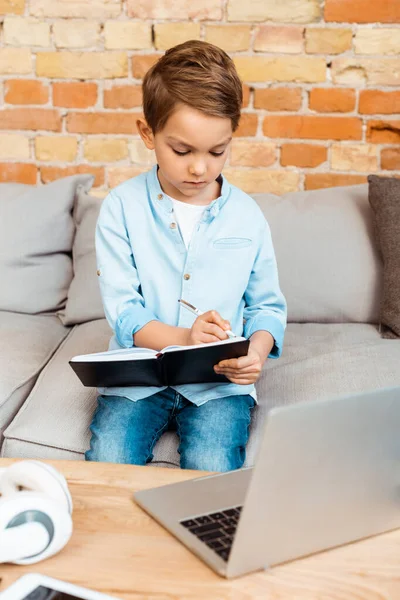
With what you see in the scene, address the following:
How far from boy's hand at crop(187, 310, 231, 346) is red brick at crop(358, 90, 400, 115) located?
1.33 meters

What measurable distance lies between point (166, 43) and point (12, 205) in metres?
0.74

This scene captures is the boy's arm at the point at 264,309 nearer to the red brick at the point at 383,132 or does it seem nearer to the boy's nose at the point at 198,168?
the boy's nose at the point at 198,168

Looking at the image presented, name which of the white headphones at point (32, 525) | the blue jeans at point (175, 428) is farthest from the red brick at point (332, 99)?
the white headphones at point (32, 525)

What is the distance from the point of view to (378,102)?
94.5 inches

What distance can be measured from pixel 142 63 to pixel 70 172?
1.44 ft

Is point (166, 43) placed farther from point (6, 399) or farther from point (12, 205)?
point (6, 399)

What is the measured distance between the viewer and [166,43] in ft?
7.95

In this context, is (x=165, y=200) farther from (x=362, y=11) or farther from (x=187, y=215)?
(x=362, y=11)

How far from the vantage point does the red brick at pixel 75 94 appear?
2475mm

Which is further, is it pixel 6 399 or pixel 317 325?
pixel 317 325

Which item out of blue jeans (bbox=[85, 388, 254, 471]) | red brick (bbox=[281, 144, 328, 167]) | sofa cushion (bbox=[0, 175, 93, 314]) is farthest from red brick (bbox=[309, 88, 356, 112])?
blue jeans (bbox=[85, 388, 254, 471])

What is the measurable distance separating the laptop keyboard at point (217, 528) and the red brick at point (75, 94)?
1.84m

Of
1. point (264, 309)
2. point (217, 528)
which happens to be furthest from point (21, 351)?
point (217, 528)

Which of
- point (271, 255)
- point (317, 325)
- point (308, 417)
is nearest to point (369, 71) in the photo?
point (317, 325)
